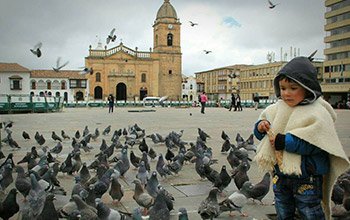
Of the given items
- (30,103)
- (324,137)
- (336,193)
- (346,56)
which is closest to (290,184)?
(324,137)

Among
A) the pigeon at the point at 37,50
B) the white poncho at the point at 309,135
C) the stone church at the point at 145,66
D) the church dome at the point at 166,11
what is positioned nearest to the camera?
the white poncho at the point at 309,135

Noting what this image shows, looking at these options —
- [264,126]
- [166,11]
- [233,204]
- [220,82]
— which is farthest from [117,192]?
[220,82]

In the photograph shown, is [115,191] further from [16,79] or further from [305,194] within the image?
[16,79]

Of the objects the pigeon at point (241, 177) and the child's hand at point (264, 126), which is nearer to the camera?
the child's hand at point (264, 126)

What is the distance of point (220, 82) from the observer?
92.9 meters

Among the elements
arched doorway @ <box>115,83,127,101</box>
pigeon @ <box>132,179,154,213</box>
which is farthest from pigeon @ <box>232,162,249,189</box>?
arched doorway @ <box>115,83,127,101</box>

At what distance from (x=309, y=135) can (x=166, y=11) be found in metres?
72.0

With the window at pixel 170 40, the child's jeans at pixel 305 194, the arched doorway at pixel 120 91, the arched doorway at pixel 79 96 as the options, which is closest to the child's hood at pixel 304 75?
the child's jeans at pixel 305 194

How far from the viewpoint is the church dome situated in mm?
71000

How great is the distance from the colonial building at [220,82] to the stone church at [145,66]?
16861 mm

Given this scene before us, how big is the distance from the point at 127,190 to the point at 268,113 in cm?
306

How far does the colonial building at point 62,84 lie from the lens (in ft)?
226

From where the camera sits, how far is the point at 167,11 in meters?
71.4

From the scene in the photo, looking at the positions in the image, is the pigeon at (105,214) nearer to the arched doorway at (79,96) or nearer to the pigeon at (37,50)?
the pigeon at (37,50)
